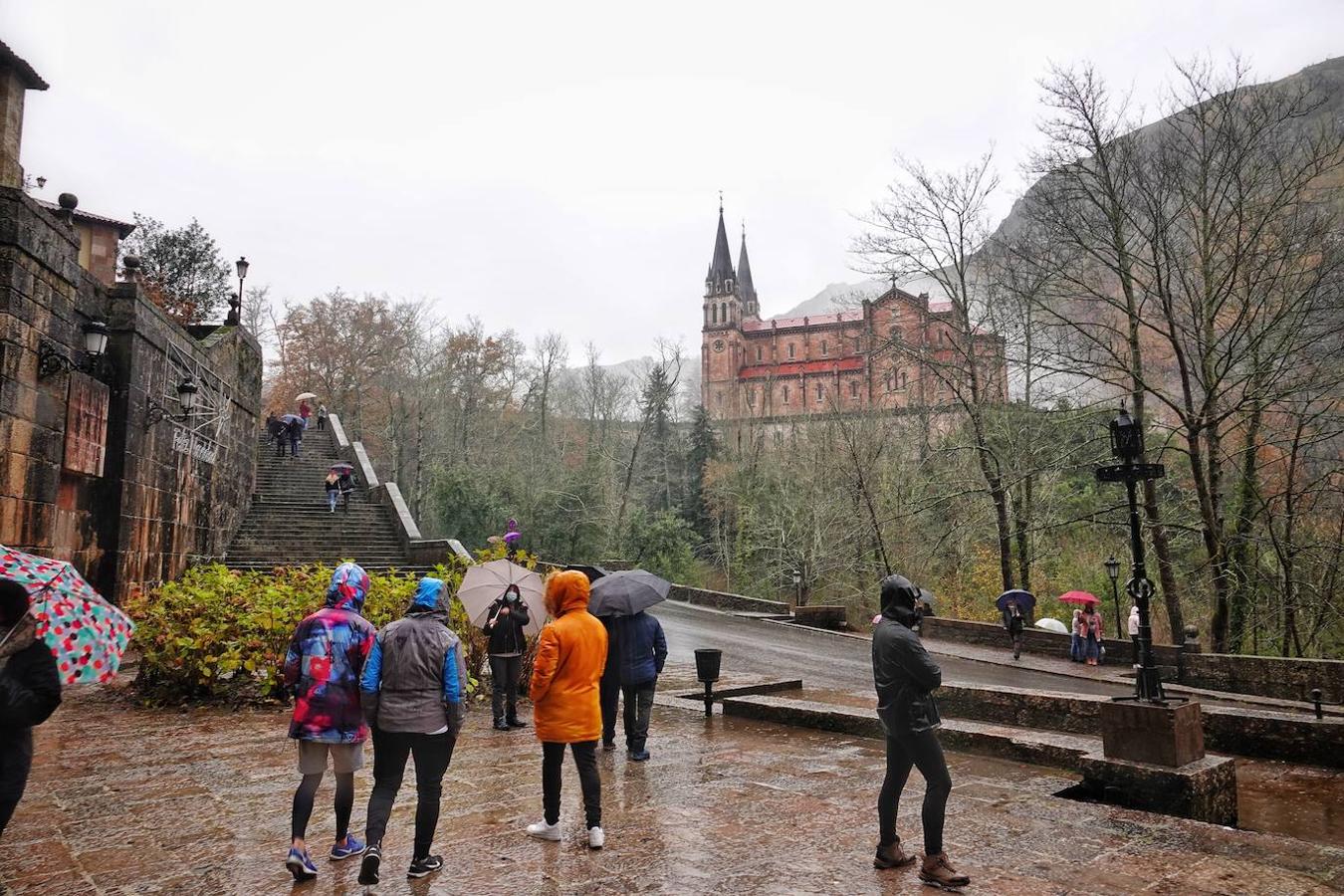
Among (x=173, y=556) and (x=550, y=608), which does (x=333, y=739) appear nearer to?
(x=550, y=608)

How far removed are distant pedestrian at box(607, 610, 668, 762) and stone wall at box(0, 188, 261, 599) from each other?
7.85m

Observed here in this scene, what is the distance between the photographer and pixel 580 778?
529 cm

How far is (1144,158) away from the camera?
63.1 ft

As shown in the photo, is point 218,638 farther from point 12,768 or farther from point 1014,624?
point 1014,624

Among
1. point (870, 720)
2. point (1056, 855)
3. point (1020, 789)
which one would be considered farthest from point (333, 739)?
point (870, 720)

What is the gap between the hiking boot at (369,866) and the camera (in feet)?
14.4

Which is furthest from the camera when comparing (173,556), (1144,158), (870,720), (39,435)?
(1144,158)

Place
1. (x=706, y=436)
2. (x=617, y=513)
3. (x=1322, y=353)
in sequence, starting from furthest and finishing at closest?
1. (x=706, y=436)
2. (x=617, y=513)
3. (x=1322, y=353)

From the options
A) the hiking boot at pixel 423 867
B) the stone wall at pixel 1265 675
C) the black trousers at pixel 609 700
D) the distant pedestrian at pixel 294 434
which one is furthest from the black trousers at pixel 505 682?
the distant pedestrian at pixel 294 434

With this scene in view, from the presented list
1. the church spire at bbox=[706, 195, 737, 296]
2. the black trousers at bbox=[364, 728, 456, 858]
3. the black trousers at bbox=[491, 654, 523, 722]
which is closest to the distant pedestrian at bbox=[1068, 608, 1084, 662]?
the black trousers at bbox=[491, 654, 523, 722]

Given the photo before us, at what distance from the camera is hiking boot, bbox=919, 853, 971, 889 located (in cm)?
457

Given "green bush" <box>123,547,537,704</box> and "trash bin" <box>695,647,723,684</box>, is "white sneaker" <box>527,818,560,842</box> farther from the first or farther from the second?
"trash bin" <box>695,647,723,684</box>

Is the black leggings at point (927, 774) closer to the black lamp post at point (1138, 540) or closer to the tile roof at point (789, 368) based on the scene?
the black lamp post at point (1138, 540)

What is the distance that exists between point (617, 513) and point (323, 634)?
33474mm
